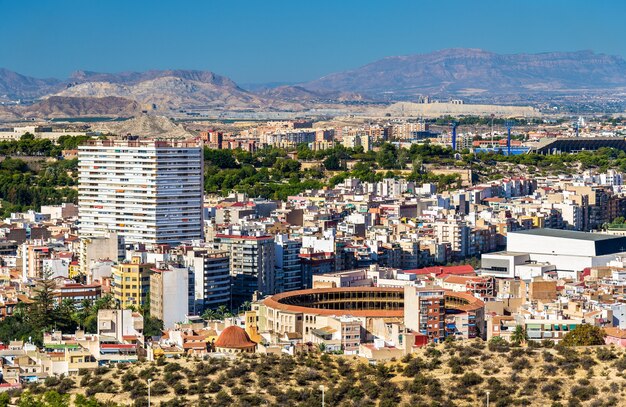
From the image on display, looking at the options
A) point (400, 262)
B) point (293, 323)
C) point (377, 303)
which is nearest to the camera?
point (293, 323)

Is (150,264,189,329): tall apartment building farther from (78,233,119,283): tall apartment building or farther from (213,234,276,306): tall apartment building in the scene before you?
(78,233,119,283): tall apartment building

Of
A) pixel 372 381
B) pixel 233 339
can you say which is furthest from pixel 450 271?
pixel 372 381

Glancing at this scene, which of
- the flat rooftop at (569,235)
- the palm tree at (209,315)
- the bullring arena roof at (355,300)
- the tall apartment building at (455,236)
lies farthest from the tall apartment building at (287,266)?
the flat rooftop at (569,235)

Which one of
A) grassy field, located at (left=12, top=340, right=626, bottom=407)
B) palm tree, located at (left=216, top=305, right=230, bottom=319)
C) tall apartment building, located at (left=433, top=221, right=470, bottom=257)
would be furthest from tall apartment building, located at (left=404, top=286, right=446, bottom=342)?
tall apartment building, located at (left=433, top=221, right=470, bottom=257)

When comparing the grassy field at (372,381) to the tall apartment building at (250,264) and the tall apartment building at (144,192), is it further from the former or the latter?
the tall apartment building at (144,192)

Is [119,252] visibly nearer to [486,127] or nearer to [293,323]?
[293,323]

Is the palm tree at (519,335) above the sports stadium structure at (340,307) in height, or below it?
below

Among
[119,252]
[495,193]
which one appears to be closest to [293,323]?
[119,252]
